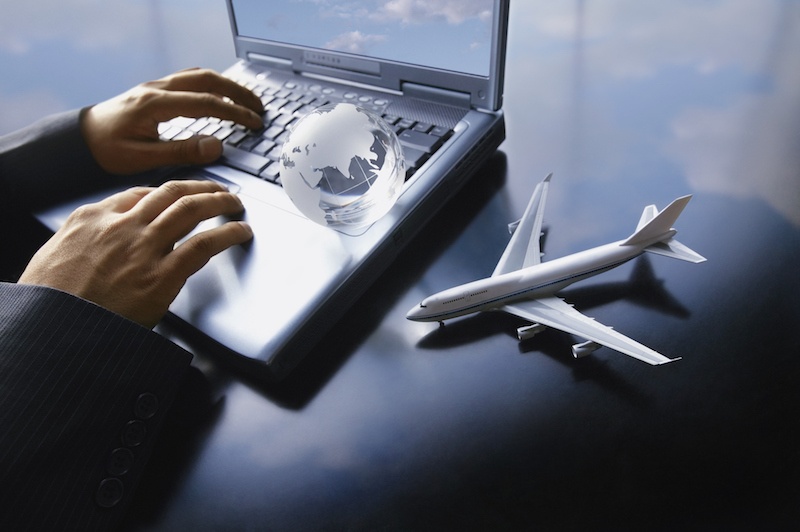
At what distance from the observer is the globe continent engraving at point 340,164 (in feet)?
1.54

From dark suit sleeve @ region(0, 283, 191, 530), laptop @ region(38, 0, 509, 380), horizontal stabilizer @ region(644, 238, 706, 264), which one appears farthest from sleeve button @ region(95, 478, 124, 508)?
horizontal stabilizer @ region(644, 238, 706, 264)

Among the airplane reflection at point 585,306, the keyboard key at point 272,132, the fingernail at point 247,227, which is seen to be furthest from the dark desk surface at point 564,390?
the keyboard key at point 272,132

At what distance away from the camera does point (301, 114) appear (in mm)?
695

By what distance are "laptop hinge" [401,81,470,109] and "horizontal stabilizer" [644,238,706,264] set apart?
26cm

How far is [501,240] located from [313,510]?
0.30 meters

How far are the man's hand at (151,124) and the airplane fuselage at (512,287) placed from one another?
1.11 ft

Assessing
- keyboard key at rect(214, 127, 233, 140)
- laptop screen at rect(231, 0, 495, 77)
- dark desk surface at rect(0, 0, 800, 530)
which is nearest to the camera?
dark desk surface at rect(0, 0, 800, 530)

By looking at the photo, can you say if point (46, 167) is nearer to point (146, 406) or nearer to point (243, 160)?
point (243, 160)

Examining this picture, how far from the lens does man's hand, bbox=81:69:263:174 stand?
656mm

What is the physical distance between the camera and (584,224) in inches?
22.2

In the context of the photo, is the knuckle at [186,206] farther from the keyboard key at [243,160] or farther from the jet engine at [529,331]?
the jet engine at [529,331]

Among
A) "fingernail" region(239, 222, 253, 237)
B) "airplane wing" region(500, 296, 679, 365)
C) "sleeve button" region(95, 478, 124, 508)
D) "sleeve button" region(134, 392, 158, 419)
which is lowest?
"sleeve button" region(95, 478, 124, 508)

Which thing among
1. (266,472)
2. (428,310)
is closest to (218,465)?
(266,472)

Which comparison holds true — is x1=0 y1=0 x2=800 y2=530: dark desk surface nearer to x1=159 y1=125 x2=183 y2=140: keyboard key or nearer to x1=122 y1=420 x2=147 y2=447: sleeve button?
x1=122 y1=420 x2=147 y2=447: sleeve button
